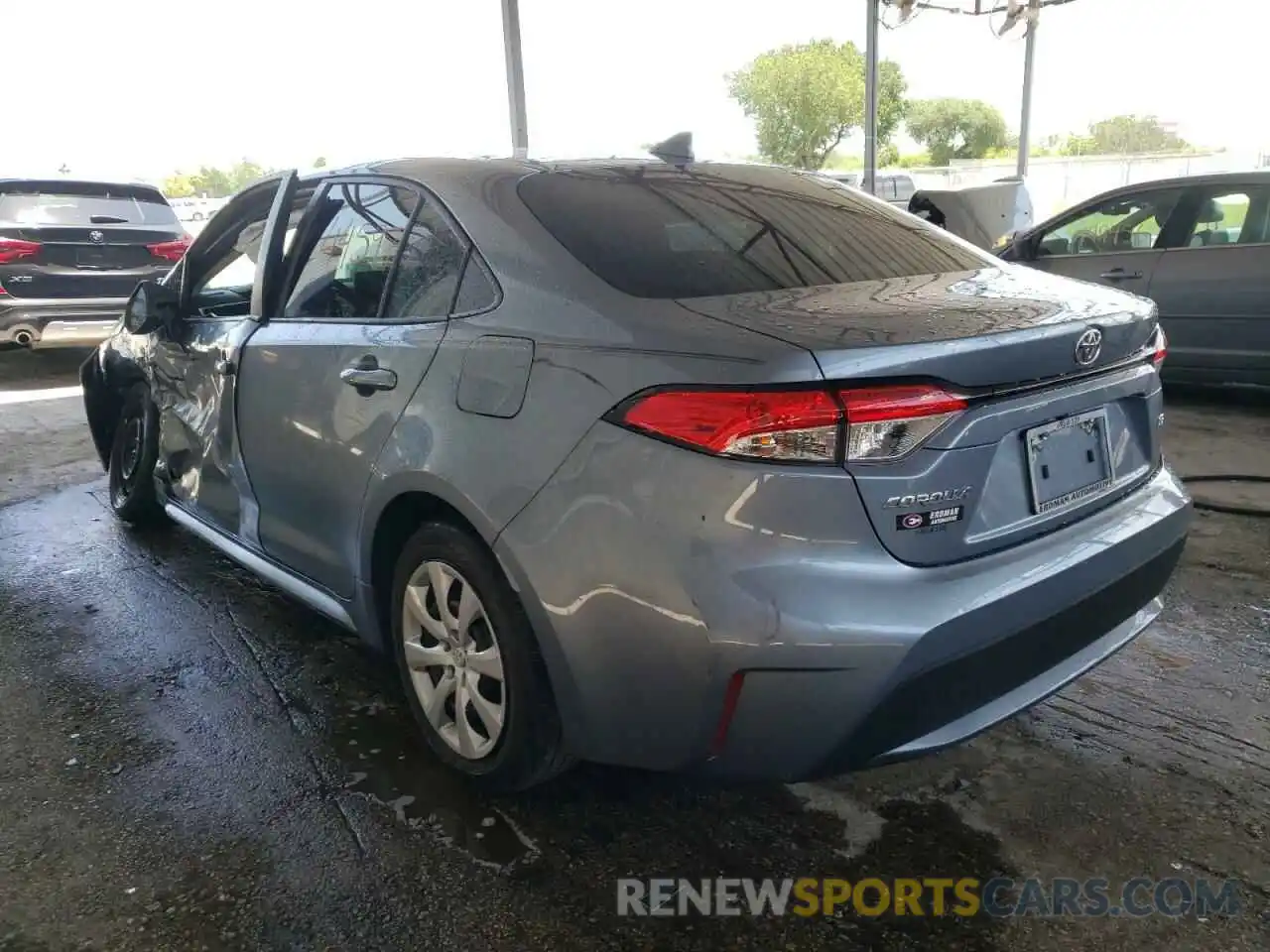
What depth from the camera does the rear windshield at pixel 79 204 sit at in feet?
26.3

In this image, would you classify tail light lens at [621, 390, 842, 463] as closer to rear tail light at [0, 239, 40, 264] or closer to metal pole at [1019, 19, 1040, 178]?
rear tail light at [0, 239, 40, 264]

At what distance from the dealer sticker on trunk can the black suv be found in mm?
8028

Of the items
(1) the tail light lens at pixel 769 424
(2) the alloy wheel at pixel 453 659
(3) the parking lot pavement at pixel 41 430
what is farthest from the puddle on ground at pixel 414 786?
(3) the parking lot pavement at pixel 41 430

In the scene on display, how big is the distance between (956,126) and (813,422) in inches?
2189

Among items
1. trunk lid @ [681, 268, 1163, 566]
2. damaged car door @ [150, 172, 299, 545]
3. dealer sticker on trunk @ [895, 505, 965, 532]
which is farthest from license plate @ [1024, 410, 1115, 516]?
damaged car door @ [150, 172, 299, 545]

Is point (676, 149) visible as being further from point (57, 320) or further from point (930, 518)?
point (57, 320)

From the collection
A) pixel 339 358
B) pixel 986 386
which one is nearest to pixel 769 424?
pixel 986 386

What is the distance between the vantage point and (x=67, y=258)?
8141 mm

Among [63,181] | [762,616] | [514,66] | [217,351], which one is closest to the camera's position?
[762,616]

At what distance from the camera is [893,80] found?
149 feet

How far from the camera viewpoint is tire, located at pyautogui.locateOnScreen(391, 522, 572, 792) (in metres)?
2.11

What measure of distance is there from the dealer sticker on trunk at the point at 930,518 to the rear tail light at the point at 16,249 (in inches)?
329

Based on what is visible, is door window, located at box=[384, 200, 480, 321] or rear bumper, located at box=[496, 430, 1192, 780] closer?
rear bumper, located at box=[496, 430, 1192, 780]

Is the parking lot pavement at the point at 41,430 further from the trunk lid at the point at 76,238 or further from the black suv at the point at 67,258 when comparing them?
the trunk lid at the point at 76,238
